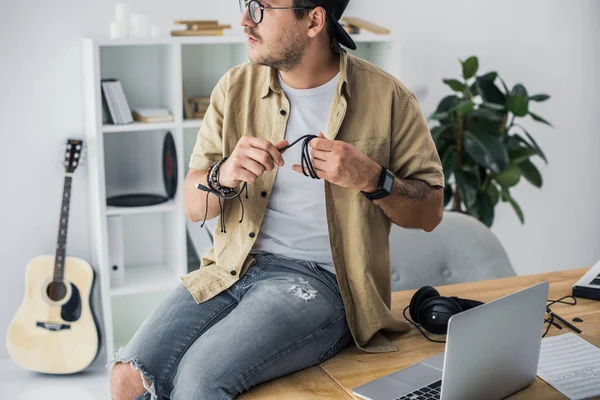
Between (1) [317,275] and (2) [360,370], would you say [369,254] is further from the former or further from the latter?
(2) [360,370]

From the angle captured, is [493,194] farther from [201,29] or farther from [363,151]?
[363,151]

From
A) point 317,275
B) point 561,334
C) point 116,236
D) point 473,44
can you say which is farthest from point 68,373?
point 473,44

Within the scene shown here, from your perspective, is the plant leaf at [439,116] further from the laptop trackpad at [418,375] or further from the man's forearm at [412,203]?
the laptop trackpad at [418,375]

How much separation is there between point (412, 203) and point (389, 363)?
0.38 m

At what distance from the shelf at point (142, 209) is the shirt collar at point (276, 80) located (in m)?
1.44

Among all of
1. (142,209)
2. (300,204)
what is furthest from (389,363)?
(142,209)

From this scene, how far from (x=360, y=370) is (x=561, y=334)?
55 centimetres

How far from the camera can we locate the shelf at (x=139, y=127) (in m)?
3.20

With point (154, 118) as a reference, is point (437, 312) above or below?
below

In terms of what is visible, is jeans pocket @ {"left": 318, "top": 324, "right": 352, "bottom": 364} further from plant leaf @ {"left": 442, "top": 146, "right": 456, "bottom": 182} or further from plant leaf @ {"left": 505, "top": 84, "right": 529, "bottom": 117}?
plant leaf @ {"left": 505, "top": 84, "right": 529, "bottom": 117}

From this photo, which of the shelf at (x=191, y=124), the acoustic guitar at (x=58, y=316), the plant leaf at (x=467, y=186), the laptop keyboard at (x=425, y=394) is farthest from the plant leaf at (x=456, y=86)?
the laptop keyboard at (x=425, y=394)

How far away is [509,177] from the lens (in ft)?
11.9

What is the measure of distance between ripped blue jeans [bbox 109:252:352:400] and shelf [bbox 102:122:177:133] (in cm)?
145

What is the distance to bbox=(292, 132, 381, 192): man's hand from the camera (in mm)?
1701
